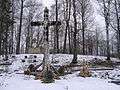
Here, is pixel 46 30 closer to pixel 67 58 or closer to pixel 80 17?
pixel 67 58

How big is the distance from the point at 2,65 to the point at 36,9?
2491 centimetres

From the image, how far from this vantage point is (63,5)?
44.6 metres

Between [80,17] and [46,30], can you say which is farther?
[80,17]

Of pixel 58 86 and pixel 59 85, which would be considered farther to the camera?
pixel 59 85

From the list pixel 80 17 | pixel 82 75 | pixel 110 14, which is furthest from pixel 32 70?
pixel 80 17

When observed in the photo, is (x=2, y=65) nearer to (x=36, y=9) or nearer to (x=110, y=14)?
(x=110, y=14)

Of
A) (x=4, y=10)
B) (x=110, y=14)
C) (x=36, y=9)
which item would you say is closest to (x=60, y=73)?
(x=4, y=10)

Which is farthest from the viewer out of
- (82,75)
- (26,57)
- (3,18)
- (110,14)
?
(110,14)

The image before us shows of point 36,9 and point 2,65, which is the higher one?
point 36,9

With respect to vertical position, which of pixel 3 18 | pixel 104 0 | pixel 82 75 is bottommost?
pixel 82 75

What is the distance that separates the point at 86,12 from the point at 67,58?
14.7 meters

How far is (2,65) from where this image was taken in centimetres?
3136

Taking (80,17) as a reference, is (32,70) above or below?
below

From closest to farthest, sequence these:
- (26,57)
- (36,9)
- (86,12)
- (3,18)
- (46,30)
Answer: (46,30)
(3,18)
(26,57)
(86,12)
(36,9)
